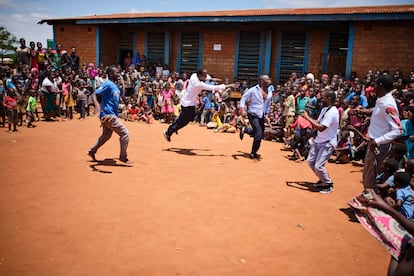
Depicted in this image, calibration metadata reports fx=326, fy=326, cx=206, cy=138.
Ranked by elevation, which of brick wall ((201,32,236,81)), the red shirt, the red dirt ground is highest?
brick wall ((201,32,236,81))

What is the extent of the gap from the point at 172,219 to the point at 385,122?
297 centimetres

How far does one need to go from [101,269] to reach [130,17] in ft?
52.8

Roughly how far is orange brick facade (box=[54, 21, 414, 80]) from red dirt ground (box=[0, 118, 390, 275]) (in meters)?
7.18

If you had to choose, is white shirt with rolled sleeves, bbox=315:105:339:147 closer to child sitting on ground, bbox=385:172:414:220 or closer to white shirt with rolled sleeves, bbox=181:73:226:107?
child sitting on ground, bbox=385:172:414:220

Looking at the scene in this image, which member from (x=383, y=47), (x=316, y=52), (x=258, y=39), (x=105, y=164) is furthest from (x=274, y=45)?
(x=105, y=164)

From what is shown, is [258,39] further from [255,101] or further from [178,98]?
[255,101]

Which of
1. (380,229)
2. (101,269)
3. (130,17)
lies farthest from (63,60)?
(380,229)

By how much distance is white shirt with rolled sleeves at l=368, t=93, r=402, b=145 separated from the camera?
402cm

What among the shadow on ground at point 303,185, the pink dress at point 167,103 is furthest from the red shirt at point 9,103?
the shadow on ground at point 303,185

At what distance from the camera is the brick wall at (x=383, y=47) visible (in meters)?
11.8

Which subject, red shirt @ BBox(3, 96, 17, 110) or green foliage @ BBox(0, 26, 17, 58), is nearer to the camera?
red shirt @ BBox(3, 96, 17, 110)

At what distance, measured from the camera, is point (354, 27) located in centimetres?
1247

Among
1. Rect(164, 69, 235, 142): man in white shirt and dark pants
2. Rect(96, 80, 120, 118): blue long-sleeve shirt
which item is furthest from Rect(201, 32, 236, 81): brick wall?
Rect(96, 80, 120, 118): blue long-sleeve shirt

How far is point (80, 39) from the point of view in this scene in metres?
18.9
